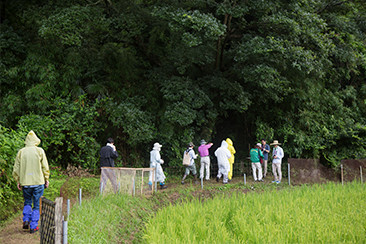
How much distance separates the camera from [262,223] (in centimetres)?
669

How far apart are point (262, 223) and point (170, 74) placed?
922 centimetres

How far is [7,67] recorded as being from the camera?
1391 cm

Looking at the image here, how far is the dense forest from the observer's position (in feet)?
42.0

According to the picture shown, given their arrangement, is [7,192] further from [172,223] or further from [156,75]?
[156,75]

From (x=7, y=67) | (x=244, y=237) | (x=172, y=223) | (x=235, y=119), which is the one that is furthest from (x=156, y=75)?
(x=244, y=237)

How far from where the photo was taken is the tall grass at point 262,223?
5746 mm

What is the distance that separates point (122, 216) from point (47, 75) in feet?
26.4

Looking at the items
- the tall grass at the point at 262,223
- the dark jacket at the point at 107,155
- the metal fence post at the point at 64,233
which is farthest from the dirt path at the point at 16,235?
the dark jacket at the point at 107,155

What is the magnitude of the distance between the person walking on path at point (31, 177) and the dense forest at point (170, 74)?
6.14 metres

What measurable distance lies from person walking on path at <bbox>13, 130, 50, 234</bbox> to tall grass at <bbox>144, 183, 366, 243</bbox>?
6.68 ft

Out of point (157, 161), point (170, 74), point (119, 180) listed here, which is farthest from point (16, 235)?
point (170, 74)

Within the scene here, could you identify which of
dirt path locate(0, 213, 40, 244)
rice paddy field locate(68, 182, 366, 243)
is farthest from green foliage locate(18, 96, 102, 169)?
dirt path locate(0, 213, 40, 244)

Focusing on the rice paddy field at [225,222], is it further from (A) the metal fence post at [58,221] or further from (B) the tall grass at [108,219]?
(A) the metal fence post at [58,221]

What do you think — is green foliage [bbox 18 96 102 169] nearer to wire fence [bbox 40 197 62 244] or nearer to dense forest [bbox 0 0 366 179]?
dense forest [bbox 0 0 366 179]
